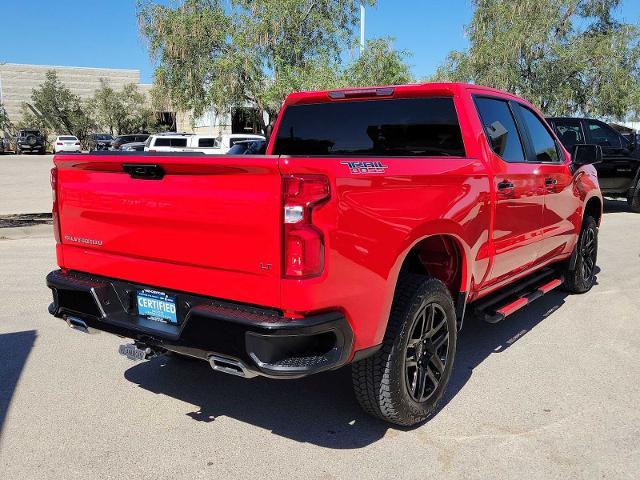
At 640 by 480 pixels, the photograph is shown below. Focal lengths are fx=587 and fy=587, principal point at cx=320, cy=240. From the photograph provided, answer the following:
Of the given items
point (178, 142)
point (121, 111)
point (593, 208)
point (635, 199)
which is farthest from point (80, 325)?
point (121, 111)

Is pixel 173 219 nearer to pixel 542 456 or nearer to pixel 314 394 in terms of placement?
pixel 314 394

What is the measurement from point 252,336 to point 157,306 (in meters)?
0.72

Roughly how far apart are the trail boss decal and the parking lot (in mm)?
1494

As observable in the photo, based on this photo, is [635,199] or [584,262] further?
[635,199]

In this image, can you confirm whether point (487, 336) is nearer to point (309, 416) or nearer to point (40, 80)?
point (309, 416)

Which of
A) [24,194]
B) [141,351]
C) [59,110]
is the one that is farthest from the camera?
[59,110]

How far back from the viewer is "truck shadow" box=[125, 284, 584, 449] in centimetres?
337

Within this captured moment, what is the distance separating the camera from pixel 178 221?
2.92 m

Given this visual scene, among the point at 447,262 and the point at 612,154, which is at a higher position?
the point at 612,154

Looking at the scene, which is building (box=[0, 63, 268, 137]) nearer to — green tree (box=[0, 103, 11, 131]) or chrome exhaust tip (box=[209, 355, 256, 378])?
green tree (box=[0, 103, 11, 131])

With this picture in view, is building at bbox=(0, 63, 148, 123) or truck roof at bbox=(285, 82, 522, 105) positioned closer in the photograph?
truck roof at bbox=(285, 82, 522, 105)

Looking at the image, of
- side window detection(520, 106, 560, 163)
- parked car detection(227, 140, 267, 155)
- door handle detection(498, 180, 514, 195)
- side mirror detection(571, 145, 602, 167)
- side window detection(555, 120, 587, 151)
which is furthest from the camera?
side window detection(555, 120, 587, 151)

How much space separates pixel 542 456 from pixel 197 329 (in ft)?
6.29

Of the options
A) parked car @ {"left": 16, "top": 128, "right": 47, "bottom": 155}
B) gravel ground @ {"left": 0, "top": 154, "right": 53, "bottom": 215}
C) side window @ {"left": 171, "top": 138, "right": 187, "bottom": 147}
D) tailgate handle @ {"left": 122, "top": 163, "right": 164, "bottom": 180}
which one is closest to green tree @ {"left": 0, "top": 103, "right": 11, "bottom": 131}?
parked car @ {"left": 16, "top": 128, "right": 47, "bottom": 155}
